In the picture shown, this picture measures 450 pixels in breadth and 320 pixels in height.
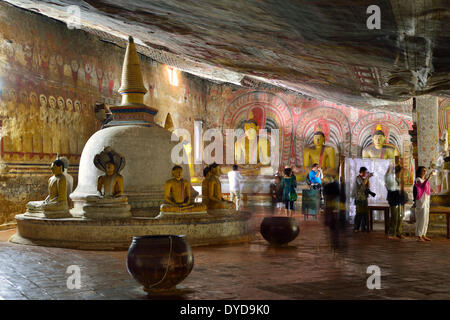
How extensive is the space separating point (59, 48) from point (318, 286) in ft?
35.2

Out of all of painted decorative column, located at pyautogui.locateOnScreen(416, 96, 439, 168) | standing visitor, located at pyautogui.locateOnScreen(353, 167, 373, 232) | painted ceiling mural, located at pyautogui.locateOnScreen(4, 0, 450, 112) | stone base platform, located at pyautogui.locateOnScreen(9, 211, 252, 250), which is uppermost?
painted ceiling mural, located at pyautogui.locateOnScreen(4, 0, 450, 112)

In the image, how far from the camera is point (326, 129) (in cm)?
2122

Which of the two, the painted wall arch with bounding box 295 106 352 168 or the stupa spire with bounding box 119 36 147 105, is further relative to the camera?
the painted wall arch with bounding box 295 106 352 168

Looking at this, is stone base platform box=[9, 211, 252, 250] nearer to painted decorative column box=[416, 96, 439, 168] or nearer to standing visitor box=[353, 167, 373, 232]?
standing visitor box=[353, 167, 373, 232]

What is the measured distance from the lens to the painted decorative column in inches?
431

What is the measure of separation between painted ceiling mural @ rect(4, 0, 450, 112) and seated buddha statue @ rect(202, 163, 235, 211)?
2.39m

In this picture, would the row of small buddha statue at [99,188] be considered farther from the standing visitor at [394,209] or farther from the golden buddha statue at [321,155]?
the golden buddha statue at [321,155]

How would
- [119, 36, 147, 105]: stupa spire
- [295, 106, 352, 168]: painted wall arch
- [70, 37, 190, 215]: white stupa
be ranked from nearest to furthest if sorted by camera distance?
[70, 37, 190, 215]: white stupa
[119, 36, 147, 105]: stupa spire
[295, 106, 352, 168]: painted wall arch

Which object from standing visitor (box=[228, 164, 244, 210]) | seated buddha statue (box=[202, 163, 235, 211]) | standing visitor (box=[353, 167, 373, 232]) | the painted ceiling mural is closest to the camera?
the painted ceiling mural

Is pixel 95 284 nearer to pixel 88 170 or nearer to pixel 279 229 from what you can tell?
pixel 279 229

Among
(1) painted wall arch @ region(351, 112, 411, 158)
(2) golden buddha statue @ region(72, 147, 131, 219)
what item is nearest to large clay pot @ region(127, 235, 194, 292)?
(2) golden buddha statue @ region(72, 147, 131, 219)

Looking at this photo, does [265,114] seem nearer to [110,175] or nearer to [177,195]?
[110,175]

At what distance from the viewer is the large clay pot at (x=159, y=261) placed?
5020 mm

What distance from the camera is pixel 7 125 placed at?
38.2ft
